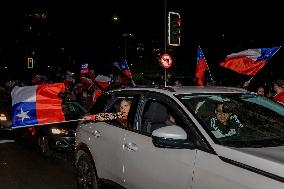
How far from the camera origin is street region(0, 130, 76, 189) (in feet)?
26.5

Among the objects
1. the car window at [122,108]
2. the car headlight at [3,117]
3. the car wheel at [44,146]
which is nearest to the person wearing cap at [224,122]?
the car window at [122,108]

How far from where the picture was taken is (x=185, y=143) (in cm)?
413

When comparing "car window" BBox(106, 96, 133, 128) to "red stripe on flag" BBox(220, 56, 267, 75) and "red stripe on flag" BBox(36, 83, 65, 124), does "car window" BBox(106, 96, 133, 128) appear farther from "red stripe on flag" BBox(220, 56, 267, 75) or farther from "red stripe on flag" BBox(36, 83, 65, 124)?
"red stripe on flag" BBox(220, 56, 267, 75)

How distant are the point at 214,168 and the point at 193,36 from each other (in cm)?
4404

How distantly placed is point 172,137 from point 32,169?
6.03 m

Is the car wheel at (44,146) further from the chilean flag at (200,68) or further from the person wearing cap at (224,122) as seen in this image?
the person wearing cap at (224,122)

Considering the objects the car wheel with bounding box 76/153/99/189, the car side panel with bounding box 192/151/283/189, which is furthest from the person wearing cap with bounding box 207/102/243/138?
the car wheel with bounding box 76/153/99/189

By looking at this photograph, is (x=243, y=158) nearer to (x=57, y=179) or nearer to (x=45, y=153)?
(x=57, y=179)

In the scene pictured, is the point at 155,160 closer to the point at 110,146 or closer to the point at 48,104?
the point at 110,146

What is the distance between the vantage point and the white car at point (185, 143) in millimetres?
3656

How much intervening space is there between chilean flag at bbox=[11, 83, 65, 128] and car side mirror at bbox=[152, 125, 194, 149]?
484 centimetres

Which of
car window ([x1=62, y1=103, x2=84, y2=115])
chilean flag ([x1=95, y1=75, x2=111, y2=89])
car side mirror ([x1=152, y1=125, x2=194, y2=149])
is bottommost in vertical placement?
car window ([x1=62, y1=103, x2=84, y2=115])

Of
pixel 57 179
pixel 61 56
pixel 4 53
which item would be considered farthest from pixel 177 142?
pixel 61 56

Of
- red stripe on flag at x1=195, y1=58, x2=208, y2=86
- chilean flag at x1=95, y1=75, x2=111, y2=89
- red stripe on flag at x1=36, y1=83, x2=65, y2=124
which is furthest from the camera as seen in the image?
chilean flag at x1=95, y1=75, x2=111, y2=89
